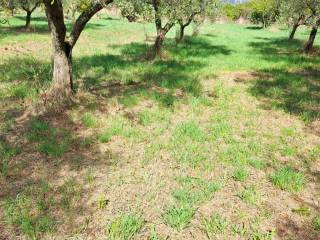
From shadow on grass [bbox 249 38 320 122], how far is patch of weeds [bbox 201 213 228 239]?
639 cm

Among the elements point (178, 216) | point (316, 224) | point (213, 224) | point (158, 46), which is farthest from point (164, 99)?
point (158, 46)

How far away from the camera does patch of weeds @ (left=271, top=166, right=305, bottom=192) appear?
7.84 m

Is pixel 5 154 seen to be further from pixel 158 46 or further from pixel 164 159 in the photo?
pixel 158 46

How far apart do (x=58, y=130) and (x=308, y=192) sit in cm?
693

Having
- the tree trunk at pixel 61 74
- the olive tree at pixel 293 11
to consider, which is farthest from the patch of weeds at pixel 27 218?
the olive tree at pixel 293 11

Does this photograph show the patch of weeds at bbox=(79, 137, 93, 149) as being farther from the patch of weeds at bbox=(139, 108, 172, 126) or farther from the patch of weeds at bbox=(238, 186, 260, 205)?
the patch of weeds at bbox=(238, 186, 260, 205)

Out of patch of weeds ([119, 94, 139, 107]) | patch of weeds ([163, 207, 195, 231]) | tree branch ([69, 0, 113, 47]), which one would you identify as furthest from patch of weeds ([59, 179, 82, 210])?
tree branch ([69, 0, 113, 47])

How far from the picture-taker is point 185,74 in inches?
666

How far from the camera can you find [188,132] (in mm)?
10492

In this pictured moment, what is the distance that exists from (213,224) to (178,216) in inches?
26.8

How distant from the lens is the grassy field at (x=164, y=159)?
6.65 metres

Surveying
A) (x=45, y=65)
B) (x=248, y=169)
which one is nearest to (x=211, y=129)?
(x=248, y=169)

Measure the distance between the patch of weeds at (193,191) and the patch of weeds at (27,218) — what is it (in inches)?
103

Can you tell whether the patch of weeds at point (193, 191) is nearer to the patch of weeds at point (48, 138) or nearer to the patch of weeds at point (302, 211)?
the patch of weeds at point (302, 211)
